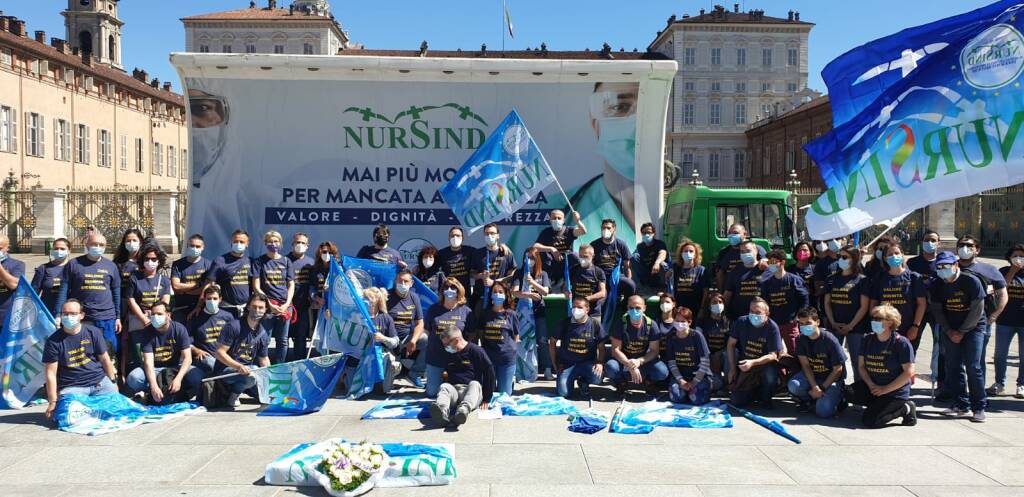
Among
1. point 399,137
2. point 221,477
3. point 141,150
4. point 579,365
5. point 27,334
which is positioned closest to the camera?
point 221,477

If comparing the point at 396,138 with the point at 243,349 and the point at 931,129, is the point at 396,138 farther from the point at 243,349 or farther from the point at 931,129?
the point at 931,129

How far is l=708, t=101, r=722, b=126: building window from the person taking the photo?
82062 mm

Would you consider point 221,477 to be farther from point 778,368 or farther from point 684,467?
point 778,368

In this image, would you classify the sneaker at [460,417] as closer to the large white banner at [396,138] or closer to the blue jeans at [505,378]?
the blue jeans at [505,378]

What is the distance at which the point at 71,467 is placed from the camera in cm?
583

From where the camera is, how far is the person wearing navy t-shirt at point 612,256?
917cm

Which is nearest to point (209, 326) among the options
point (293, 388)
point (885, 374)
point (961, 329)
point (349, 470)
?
point (293, 388)

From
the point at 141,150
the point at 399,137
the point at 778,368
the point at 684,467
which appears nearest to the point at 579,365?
the point at 778,368

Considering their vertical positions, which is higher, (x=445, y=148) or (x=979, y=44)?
(x=979, y=44)

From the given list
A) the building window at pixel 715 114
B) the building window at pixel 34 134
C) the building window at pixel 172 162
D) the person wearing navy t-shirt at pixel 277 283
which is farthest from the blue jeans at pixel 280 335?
the building window at pixel 715 114

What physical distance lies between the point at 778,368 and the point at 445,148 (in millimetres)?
4434

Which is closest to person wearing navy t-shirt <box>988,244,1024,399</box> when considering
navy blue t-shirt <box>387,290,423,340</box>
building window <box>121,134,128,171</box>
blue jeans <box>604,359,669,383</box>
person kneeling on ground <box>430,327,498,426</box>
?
blue jeans <box>604,359,669,383</box>

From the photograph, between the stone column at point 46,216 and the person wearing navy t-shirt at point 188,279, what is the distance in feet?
82.5

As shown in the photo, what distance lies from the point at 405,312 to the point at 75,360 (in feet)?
10.7
